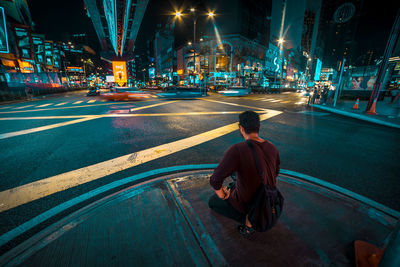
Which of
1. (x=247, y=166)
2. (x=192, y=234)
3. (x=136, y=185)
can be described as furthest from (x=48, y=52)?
(x=247, y=166)

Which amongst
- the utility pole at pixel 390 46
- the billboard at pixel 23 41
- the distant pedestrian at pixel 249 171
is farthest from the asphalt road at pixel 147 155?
the billboard at pixel 23 41

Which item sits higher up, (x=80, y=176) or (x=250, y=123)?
(x=250, y=123)

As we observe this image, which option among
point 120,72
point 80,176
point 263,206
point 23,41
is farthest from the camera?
point 120,72

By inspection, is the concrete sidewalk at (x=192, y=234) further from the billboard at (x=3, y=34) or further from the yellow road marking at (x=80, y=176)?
the billboard at (x=3, y=34)

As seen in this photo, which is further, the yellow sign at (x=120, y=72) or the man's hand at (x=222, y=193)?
the yellow sign at (x=120, y=72)

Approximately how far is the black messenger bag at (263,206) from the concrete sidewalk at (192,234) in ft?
A: 1.05

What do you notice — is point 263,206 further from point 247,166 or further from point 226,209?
point 226,209

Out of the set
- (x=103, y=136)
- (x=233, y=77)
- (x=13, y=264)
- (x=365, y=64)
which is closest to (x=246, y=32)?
(x=233, y=77)

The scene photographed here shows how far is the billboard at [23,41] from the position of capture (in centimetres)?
2905

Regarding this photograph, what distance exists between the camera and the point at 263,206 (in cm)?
138

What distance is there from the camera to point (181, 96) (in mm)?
19562

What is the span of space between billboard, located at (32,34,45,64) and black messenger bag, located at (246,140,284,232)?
60.0 meters

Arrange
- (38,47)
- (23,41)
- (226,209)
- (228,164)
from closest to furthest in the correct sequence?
(228,164), (226,209), (23,41), (38,47)

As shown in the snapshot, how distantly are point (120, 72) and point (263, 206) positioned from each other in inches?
2019
